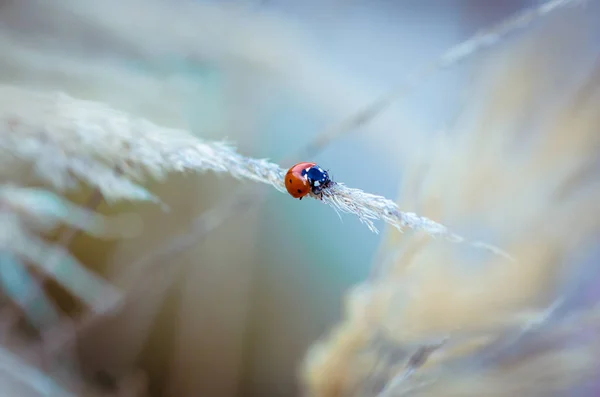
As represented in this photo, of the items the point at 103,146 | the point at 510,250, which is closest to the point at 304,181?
the point at 103,146

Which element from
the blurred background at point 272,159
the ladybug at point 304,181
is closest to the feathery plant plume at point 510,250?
the blurred background at point 272,159

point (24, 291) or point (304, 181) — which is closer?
point (304, 181)

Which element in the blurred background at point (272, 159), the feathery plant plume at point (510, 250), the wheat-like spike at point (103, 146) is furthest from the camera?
the blurred background at point (272, 159)

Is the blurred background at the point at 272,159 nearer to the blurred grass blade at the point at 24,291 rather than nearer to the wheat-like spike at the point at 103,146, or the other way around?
the blurred grass blade at the point at 24,291

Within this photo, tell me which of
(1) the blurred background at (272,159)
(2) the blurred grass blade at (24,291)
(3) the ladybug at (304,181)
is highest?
(1) the blurred background at (272,159)

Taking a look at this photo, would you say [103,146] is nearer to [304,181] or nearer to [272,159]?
[304,181]

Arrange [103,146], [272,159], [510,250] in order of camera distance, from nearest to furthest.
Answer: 1. [103,146]
2. [510,250]
3. [272,159]

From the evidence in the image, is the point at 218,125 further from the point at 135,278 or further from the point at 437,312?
the point at 437,312

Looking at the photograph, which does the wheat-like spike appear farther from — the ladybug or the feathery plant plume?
the feathery plant plume
